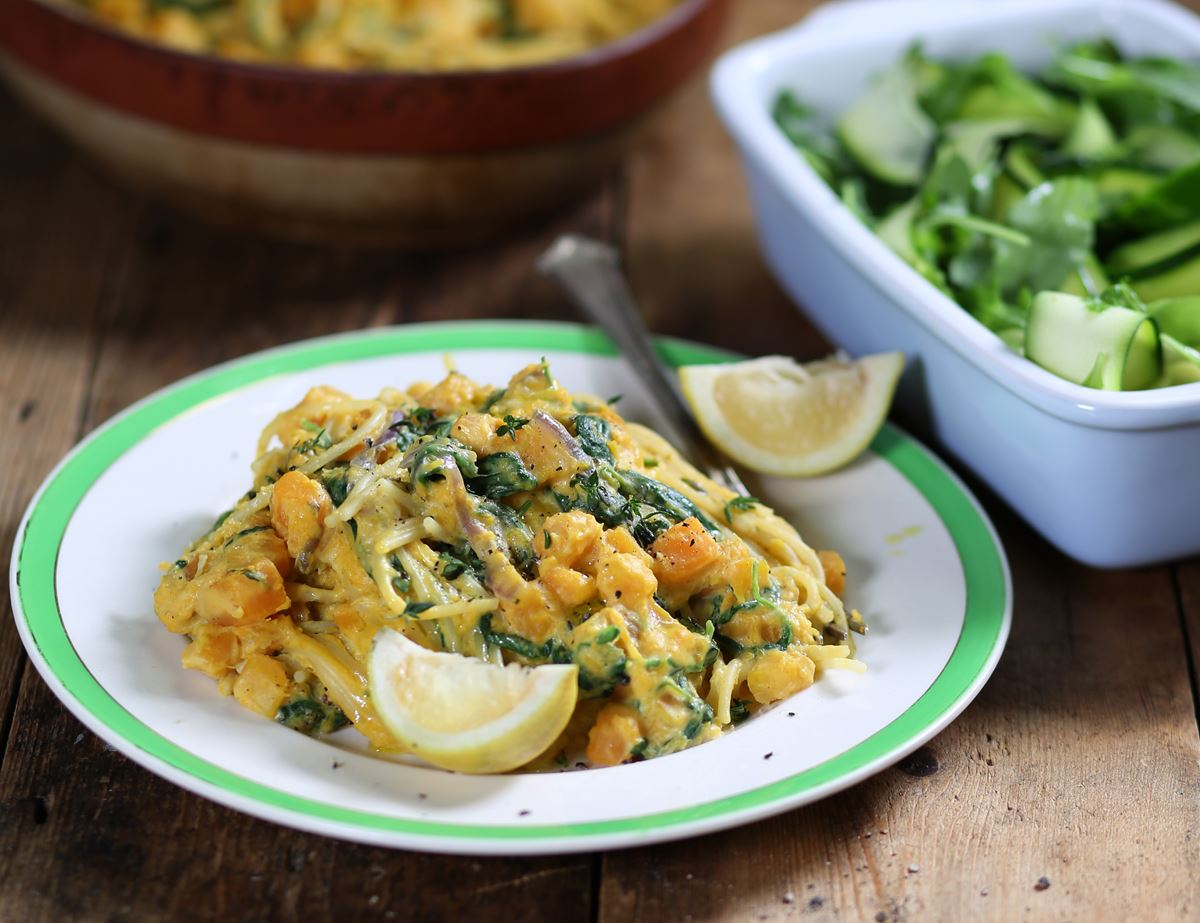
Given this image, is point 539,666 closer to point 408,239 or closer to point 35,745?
point 35,745

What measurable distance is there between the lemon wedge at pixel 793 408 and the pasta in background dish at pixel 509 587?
1.52ft

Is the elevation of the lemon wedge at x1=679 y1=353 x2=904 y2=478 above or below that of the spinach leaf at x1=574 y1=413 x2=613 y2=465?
below

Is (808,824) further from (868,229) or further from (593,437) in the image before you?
(868,229)

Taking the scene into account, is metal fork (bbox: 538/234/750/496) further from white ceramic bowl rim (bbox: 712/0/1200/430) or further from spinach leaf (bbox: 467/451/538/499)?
spinach leaf (bbox: 467/451/538/499)

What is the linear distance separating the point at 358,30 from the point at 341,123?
531mm

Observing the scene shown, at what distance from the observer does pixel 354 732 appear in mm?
2420

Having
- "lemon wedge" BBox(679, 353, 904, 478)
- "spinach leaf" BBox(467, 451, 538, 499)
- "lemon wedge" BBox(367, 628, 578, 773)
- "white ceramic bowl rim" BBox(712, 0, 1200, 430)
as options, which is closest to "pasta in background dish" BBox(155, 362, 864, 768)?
"spinach leaf" BBox(467, 451, 538, 499)

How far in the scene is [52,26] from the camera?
3.84m

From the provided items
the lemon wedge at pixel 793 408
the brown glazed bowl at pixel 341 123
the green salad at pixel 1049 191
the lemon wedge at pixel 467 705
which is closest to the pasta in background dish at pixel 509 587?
the lemon wedge at pixel 467 705

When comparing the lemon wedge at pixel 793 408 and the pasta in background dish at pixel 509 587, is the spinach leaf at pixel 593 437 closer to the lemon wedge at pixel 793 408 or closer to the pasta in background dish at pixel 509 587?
the pasta in background dish at pixel 509 587

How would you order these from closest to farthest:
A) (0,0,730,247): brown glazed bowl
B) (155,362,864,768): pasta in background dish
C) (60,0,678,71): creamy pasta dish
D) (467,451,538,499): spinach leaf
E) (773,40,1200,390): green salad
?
1. (155,362,864,768): pasta in background dish
2. (467,451,538,499): spinach leaf
3. (773,40,1200,390): green salad
4. (0,0,730,247): brown glazed bowl
5. (60,0,678,71): creamy pasta dish

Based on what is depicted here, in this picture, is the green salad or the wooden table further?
the green salad

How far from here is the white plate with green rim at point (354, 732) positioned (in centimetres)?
214

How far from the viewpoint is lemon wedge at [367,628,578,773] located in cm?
216
